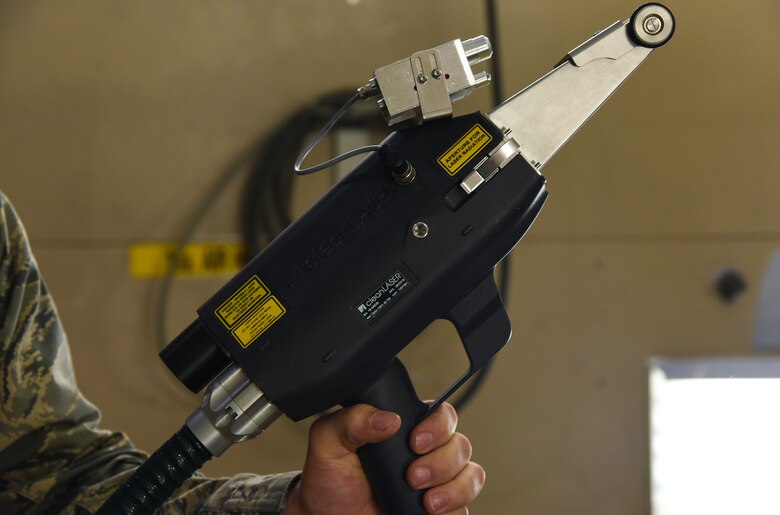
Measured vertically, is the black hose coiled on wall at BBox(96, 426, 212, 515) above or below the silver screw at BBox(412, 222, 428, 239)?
below

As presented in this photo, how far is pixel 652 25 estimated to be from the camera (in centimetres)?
70

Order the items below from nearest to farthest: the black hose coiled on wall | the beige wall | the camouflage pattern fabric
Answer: the black hose coiled on wall → the camouflage pattern fabric → the beige wall

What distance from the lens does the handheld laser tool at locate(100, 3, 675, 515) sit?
2.23 ft

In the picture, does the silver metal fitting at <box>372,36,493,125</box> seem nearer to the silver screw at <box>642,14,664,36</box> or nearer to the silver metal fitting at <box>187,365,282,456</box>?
the silver screw at <box>642,14,664,36</box>

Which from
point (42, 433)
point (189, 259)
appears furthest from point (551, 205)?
point (42, 433)

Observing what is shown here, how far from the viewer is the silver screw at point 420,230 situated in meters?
0.69

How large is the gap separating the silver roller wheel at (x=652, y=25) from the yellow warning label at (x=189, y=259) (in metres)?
1.14

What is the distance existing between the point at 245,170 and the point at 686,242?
97 centimetres

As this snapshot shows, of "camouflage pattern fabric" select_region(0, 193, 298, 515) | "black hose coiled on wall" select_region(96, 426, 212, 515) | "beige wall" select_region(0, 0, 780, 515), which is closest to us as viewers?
"black hose coiled on wall" select_region(96, 426, 212, 515)

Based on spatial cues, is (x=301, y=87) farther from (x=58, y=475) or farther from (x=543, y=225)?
(x=58, y=475)

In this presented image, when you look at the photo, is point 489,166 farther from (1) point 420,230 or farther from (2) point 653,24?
(2) point 653,24

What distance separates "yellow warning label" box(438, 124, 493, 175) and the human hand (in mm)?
223

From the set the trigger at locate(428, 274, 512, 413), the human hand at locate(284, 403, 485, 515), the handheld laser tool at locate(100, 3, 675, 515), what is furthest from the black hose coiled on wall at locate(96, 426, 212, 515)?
the trigger at locate(428, 274, 512, 413)

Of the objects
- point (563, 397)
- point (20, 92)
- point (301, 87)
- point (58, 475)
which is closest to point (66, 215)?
point (20, 92)
